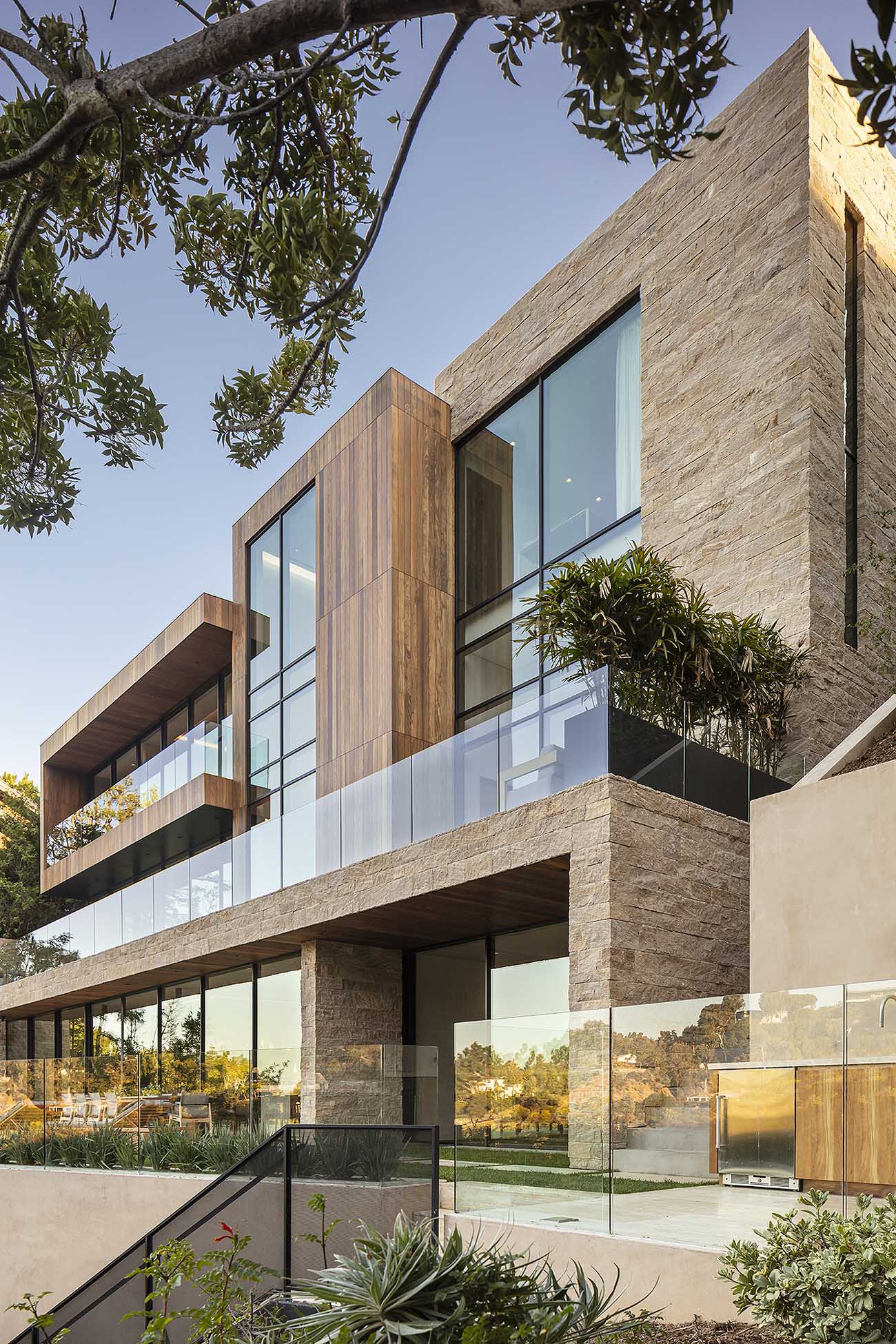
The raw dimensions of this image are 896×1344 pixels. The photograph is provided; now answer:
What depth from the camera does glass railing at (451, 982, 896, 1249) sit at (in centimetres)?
604

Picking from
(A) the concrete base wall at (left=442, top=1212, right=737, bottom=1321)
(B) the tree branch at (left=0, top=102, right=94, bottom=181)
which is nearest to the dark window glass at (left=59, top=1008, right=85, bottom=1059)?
(A) the concrete base wall at (left=442, top=1212, right=737, bottom=1321)

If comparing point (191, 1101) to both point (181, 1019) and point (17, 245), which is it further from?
point (17, 245)

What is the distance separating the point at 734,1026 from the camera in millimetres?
6996

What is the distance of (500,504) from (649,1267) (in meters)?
12.6

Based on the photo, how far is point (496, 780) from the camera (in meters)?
11.6

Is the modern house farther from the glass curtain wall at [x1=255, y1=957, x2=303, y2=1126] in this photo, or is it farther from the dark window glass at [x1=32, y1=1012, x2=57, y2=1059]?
the dark window glass at [x1=32, y1=1012, x2=57, y2=1059]

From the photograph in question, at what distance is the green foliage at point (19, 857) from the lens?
1355 inches

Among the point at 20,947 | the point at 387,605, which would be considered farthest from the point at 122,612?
the point at 387,605

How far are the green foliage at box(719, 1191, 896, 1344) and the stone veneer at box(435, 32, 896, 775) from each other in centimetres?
802

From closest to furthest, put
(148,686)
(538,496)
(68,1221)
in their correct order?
(68,1221) → (538,496) → (148,686)

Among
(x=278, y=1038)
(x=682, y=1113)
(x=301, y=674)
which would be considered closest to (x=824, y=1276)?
(x=682, y=1113)

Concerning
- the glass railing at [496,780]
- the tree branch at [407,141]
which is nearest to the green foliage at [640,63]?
the tree branch at [407,141]

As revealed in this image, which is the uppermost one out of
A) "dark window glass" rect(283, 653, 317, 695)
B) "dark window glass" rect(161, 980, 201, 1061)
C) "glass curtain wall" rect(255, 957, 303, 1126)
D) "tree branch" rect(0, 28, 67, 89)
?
"tree branch" rect(0, 28, 67, 89)

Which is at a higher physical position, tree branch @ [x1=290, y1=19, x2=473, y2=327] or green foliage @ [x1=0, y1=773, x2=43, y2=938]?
tree branch @ [x1=290, y1=19, x2=473, y2=327]
